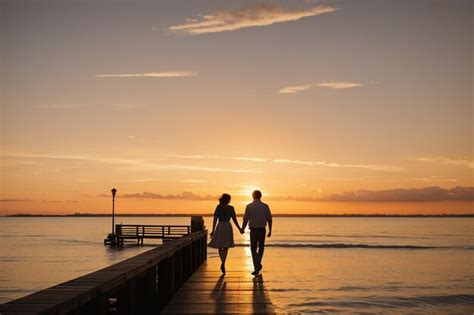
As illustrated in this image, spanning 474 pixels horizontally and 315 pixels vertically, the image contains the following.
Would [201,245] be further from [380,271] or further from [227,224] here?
[380,271]

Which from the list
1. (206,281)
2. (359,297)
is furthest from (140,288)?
(359,297)

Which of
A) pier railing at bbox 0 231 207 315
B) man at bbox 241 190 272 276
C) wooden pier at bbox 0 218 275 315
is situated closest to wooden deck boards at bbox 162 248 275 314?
wooden pier at bbox 0 218 275 315

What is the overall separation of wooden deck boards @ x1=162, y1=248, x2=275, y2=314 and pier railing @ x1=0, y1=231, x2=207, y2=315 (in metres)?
0.32

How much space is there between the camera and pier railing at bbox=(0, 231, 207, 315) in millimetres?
4219

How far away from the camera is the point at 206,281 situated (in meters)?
12.4

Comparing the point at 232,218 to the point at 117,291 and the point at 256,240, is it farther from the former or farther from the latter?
the point at 117,291

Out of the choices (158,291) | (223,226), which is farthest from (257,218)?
(158,291)

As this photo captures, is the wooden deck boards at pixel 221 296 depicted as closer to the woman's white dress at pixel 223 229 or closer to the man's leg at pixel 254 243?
the man's leg at pixel 254 243

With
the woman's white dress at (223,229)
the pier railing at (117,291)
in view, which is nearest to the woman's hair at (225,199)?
the woman's white dress at (223,229)

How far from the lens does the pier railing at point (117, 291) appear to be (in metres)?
4.22

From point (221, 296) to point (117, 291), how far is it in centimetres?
374

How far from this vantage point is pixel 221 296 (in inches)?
404

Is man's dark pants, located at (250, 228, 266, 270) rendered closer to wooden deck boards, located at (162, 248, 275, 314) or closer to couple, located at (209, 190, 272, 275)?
couple, located at (209, 190, 272, 275)

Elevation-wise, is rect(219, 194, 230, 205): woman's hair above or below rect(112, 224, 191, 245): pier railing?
above
